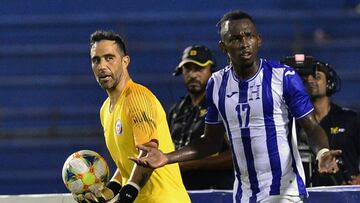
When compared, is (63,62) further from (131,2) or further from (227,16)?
(227,16)

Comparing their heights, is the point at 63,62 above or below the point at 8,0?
below

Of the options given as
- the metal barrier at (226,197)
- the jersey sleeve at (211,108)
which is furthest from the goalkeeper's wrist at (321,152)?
the metal barrier at (226,197)

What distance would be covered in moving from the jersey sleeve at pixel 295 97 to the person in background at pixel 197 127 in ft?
5.95

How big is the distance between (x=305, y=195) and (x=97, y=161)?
4.31 ft

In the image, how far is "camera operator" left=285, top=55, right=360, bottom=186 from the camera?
719 cm

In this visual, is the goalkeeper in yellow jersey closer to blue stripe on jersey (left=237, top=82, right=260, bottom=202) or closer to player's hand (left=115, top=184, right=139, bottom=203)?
player's hand (left=115, top=184, right=139, bottom=203)

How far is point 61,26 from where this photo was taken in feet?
39.5

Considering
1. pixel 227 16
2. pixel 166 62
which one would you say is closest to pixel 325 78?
pixel 227 16

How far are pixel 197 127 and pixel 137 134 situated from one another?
6.87 feet

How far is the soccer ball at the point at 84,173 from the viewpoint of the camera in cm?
576

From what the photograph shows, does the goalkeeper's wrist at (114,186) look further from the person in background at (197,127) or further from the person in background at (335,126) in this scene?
the person in background at (335,126)

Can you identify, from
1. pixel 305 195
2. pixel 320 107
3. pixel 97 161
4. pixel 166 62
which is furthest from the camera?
pixel 166 62

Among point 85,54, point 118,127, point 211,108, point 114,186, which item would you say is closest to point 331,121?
point 211,108

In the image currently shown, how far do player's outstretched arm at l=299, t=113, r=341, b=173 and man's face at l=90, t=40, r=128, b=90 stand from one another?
4.00 feet
